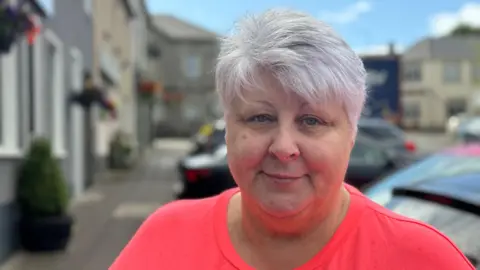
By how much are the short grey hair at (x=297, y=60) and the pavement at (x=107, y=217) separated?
461 centimetres

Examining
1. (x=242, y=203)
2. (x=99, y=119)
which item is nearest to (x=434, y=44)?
(x=99, y=119)

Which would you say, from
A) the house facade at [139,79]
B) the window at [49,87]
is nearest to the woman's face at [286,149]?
the window at [49,87]

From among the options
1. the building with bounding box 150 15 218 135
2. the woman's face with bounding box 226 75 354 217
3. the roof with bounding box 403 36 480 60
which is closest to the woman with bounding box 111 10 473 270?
the woman's face with bounding box 226 75 354 217

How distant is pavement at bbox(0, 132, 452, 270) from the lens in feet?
25.1

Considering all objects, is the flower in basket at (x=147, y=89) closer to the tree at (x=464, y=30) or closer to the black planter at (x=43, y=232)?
the black planter at (x=43, y=232)

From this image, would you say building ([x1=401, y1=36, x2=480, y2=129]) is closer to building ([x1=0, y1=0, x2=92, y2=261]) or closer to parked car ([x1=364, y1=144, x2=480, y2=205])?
building ([x1=0, y1=0, x2=92, y2=261])

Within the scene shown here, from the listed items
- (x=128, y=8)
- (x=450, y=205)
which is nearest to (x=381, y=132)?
(x=128, y=8)

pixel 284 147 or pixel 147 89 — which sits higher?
pixel 147 89

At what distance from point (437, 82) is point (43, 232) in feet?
185

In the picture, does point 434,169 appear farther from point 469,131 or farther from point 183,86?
point 183,86

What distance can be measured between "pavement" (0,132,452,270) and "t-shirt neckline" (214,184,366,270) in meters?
4.36

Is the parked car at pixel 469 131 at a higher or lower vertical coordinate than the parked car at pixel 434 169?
lower

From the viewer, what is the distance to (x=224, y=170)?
8.57 metres

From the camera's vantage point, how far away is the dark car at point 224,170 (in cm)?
863
